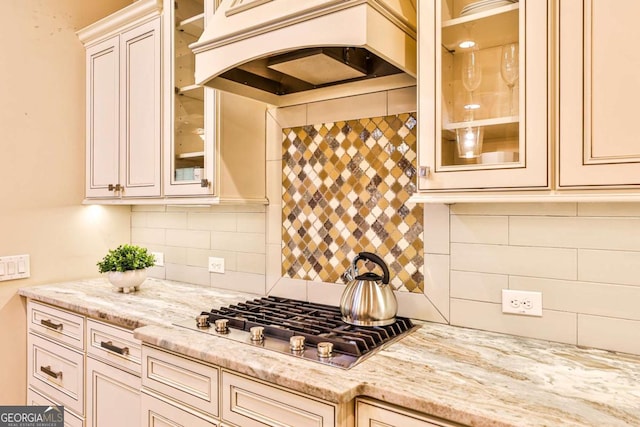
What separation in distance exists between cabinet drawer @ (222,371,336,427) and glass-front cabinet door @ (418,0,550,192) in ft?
2.41

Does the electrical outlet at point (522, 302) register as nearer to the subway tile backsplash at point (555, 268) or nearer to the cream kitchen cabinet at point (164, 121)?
the subway tile backsplash at point (555, 268)

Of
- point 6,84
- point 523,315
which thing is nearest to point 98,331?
point 6,84

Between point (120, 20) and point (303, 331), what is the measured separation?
2032 millimetres

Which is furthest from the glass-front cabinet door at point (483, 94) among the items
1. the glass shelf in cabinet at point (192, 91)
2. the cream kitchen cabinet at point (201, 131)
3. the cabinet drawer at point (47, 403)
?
the cabinet drawer at point (47, 403)

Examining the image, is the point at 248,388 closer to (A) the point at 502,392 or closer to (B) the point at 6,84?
(A) the point at 502,392

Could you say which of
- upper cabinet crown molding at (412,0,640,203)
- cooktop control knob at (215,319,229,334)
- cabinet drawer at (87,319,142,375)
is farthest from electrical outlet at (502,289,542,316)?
cabinet drawer at (87,319,142,375)

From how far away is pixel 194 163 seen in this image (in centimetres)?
208

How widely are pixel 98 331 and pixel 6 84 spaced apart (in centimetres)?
150

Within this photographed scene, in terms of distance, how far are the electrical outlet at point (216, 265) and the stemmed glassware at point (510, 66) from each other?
1650mm

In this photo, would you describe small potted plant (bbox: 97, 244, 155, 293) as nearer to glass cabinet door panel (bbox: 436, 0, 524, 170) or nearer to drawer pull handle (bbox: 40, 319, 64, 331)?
drawer pull handle (bbox: 40, 319, 64, 331)

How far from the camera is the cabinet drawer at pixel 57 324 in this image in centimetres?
202

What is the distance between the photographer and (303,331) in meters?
1.46

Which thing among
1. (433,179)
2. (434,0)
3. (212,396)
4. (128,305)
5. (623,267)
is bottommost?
(212,396)

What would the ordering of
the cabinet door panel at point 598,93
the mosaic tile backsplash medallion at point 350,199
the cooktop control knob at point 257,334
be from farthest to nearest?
the mosaic tile backsplash medallion at point 350,199, the cooktop control knob at point 257,334, the cabinet door panel at point 598,93
